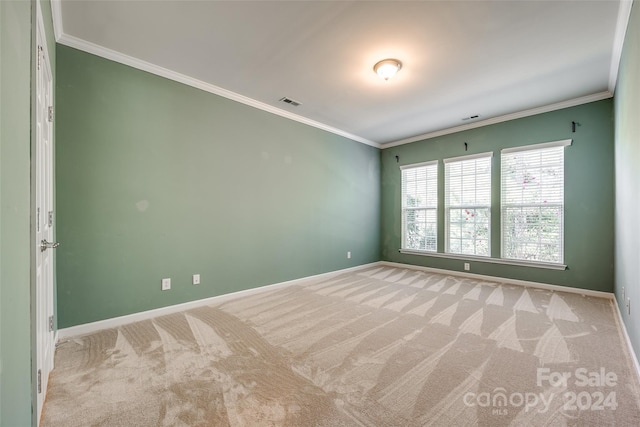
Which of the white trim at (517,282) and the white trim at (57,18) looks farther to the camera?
the white trim at (517,282)

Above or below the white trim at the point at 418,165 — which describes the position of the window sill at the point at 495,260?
below

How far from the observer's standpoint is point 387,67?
2938 millimetres

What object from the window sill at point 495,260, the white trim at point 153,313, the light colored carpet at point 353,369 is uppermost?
the window sill at point 495,260

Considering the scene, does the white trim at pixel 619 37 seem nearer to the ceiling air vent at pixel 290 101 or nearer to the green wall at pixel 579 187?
the green wall at pixel 579 187

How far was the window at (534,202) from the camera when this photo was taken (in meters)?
4.09

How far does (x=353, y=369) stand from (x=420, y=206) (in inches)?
169

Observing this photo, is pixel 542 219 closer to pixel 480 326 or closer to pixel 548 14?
pixel 480 326

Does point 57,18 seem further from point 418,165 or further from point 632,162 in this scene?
point 418,165

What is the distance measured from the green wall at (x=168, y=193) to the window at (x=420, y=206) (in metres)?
2.07

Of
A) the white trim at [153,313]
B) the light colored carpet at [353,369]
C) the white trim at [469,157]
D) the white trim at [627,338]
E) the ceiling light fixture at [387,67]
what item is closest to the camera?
the light colored carpet at [353,369]

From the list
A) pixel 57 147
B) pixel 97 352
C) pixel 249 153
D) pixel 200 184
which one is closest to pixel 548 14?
pixel 249 153

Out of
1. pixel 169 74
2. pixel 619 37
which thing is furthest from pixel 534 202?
pixel 169 74

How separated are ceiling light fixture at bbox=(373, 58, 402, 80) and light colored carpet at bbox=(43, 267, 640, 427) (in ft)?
8.80
